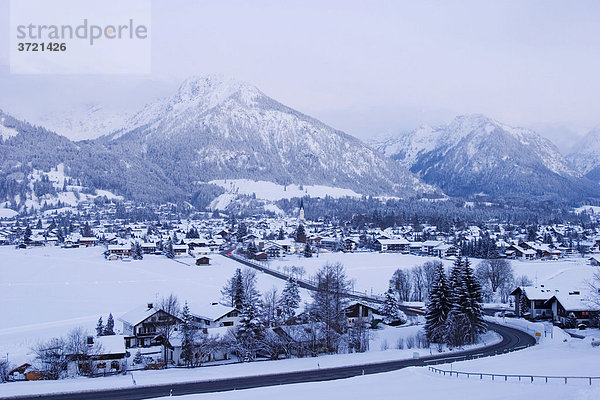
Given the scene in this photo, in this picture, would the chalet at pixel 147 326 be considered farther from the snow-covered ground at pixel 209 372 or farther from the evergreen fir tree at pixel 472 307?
the evergreen fir tree at pixel 472 307

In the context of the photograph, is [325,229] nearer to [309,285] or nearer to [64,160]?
[309,285]

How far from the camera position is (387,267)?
68.6 meters

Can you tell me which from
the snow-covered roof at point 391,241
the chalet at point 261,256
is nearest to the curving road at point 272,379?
the chalet at point 261,256

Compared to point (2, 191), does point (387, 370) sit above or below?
below

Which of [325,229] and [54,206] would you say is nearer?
[325,229]

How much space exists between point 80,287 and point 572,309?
39458 millimetres

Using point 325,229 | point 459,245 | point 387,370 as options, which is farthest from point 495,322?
point 325,229

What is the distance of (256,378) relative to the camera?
2483 centimetres

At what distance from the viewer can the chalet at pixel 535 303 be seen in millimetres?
41281

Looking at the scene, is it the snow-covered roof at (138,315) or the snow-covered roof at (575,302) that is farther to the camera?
the snow-covered roof at (575,302)

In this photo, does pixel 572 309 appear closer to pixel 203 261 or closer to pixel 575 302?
pixel 575 302

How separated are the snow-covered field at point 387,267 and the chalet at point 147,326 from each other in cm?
2260

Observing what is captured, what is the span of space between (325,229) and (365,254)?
3891cm

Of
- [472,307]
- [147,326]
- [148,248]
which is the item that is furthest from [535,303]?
[148,248]
